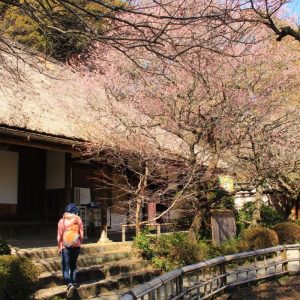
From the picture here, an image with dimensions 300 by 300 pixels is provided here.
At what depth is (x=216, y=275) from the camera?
8273 millimetres

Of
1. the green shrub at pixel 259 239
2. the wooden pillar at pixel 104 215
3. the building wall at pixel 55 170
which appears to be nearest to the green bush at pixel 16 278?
the wooden pillar at pixel 104 215

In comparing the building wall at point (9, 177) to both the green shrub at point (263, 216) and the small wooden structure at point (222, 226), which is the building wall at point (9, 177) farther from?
the green shrub at point (263, 216)

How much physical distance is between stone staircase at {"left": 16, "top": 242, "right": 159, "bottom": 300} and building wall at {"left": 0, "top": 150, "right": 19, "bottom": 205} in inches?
119

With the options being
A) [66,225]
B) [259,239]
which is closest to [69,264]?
[66,225]

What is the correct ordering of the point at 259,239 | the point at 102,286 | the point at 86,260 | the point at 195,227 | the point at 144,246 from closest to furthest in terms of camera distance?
1. the point at 102,286
2. the point at 86,260
3. the point at 144,246
4. the point at 195,227
5. the point at 259,239

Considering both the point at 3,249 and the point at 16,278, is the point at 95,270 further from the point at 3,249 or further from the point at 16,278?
the point at 16,278

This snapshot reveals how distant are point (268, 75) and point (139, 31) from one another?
10.1 metres

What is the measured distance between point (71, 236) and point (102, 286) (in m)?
1.35

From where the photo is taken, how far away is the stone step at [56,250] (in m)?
9.51

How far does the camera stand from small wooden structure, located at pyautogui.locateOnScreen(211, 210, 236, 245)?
45.8ft

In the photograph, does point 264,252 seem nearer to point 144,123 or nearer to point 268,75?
point 144,123

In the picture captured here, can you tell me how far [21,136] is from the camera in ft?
34.4

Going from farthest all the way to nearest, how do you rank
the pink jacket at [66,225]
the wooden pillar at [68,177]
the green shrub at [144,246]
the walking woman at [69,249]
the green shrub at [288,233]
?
the green shrub at [288,233]
the wooden pillar at [68,177]
the green shrub at [144,246]
the pink jacket at [66,225]
the walking woman at [69,249]

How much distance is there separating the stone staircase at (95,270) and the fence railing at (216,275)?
1954mm
